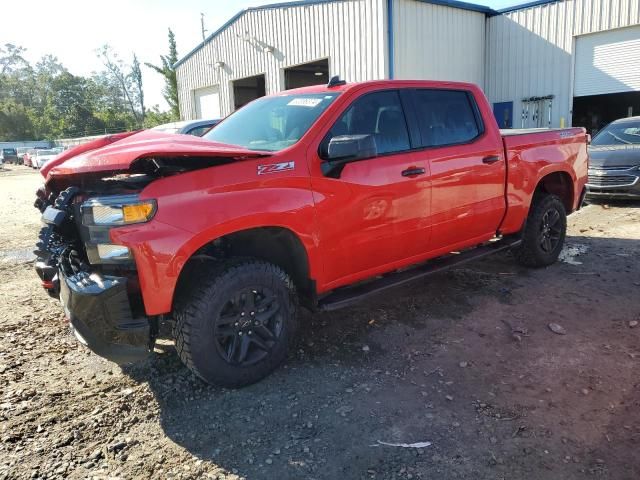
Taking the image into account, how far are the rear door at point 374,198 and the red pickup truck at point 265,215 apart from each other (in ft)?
0.04

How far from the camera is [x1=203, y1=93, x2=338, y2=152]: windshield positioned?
372 cm

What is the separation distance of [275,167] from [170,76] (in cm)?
3848

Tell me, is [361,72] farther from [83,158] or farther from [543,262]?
[83,158]

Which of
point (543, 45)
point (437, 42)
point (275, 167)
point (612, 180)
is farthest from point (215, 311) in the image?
point (543, 45)

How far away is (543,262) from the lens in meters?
5.69

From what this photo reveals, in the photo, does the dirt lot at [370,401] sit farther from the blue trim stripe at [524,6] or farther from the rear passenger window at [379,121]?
the blue trim stripe at [524,6]

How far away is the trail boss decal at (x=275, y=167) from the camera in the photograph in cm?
322

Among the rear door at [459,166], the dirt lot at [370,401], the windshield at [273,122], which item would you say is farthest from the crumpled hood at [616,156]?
the windshield at [273,122]

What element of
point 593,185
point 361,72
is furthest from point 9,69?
point 593,185

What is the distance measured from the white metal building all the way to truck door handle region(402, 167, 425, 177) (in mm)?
10637

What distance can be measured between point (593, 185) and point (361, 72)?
7.50 metres

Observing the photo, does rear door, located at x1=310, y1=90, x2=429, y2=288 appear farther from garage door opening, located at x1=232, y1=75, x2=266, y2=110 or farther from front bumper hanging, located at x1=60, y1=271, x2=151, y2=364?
garage door opening, located at x1=232, y1=75, x2=266, y2=110

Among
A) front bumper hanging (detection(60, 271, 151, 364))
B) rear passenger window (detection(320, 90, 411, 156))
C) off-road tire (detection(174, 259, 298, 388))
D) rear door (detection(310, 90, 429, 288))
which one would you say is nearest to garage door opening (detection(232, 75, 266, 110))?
rear passenger window (detection(320, 90, 411, 156))

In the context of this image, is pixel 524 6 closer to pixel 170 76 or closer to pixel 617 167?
pixel 617 167
